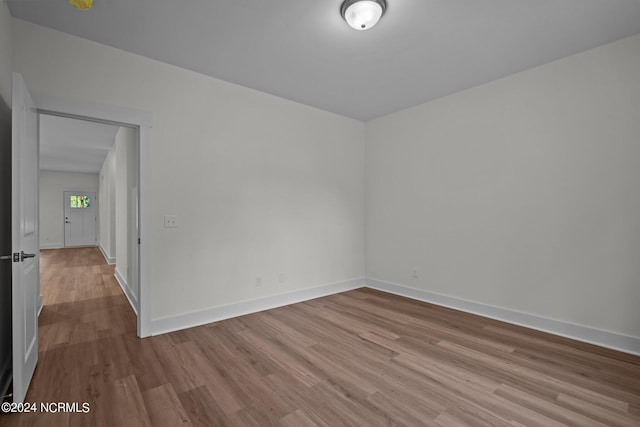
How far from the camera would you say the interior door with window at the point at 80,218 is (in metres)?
10.7

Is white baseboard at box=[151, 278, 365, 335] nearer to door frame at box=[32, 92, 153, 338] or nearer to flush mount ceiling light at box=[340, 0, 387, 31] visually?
door frame at box=[32, 92, 153, 338]

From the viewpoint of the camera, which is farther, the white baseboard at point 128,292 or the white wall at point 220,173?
the white baseboard at point 128,292

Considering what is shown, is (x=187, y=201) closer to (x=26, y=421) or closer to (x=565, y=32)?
(x=26, y=421)

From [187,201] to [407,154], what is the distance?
3033 millimetres

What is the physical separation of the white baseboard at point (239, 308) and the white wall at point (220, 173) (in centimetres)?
7

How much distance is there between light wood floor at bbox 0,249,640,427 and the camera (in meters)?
1.86

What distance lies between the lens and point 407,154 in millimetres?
4473

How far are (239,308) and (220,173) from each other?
1.60 meters

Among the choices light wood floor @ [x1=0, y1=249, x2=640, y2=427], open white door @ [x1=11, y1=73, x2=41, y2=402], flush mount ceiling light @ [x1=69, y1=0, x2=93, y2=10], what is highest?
flush mount ceiling light @ [x1=69, y1=0, x2=93, y2=10]

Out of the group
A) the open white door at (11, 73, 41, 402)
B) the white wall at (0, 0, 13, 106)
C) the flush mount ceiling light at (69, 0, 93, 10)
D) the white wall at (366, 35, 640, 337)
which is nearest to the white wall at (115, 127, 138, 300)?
the white wall at (0, 0, 13, 106)

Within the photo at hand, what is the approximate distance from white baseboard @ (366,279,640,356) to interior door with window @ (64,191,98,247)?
11665 millimetres

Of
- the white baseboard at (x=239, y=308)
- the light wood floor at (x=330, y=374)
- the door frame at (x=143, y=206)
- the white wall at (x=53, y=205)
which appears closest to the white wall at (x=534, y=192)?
the light wood floor at (x=330, y=374)

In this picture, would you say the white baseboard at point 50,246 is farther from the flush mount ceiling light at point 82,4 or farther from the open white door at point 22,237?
the flush mount ceiling light at point 82,4

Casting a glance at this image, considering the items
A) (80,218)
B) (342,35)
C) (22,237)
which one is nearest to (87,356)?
(22,237)
